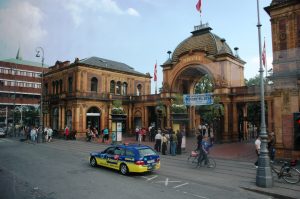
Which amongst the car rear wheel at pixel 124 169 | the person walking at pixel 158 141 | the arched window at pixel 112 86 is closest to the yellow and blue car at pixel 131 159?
the car rear wheel at pixel 124 169

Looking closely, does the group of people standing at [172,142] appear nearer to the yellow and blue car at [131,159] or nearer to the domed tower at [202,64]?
the yellow and blue car at [131,159]

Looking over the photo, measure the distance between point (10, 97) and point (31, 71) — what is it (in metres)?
9.37

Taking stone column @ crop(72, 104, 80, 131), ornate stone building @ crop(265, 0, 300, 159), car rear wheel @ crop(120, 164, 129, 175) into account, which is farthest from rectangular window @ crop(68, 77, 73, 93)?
ornate stone building @ crop(265, 0, 300, 159)

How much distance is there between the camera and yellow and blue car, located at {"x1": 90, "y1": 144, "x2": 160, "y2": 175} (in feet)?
39.4

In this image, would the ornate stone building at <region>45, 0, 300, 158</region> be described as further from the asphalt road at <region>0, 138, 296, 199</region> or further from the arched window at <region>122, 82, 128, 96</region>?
the asphalt road at <region>0, 138, 296, 199</region>

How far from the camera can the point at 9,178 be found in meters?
11.5

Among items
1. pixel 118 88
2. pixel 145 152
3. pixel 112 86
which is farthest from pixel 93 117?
pixel 145 152

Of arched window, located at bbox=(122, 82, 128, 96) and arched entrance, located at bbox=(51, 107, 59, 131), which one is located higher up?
arched window, located at bbox=(122, 82, 128, 96)

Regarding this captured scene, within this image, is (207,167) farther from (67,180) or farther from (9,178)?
(9,178)

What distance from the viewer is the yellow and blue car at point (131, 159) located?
12023 mm

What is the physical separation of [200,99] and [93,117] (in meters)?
20.8

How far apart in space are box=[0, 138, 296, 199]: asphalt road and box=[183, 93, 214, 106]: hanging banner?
9804 millimetres

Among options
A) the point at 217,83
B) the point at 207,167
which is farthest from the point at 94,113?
the point at 207,167

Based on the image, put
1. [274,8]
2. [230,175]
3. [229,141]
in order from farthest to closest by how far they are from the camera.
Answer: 1. [229,141]
2. [274,8]
3. [230,175]
